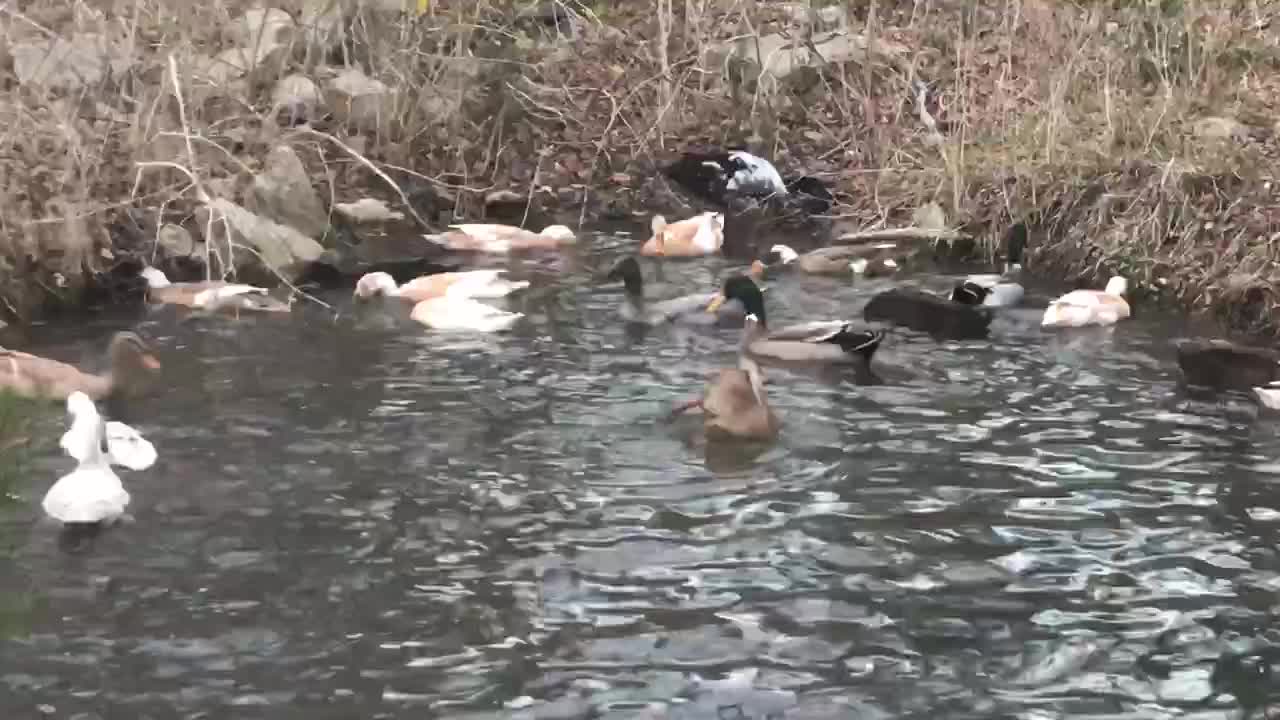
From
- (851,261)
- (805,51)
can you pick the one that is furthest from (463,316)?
(805,51)

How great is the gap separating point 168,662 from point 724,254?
1095 cm

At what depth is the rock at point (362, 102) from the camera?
17266 mm

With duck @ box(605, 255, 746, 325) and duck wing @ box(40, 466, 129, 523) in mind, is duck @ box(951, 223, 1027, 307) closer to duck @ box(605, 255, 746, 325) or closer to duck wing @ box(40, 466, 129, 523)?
duck @ box(605, 255, 746, 325)

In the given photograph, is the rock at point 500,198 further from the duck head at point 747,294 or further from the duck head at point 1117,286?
the duck head at point 1117,286

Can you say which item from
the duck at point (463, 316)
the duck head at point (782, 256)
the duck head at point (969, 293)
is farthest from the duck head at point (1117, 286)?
the duck at point (463, 316)

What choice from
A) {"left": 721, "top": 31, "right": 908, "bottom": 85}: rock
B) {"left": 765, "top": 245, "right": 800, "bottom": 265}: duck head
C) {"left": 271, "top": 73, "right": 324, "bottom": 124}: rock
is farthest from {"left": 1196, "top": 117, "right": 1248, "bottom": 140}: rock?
{"left": 271, "top": 73, "right": 324, "bottom": 124}: rock

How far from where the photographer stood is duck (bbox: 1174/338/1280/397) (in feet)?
33.7

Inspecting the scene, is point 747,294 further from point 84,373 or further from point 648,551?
point 648,551

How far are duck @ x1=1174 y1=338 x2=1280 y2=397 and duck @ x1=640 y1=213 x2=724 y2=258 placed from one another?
21.8 feet

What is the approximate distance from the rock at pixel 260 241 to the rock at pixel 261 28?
2.78m

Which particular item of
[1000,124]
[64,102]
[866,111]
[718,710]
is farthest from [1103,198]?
[718,710]

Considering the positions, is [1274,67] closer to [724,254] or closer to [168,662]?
[724,254]

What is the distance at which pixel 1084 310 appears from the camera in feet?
41.1

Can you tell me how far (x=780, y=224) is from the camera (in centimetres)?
1795
